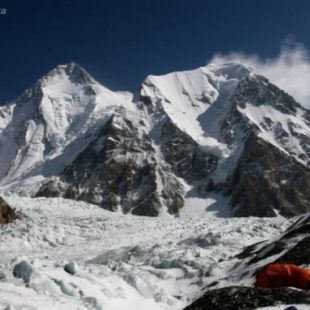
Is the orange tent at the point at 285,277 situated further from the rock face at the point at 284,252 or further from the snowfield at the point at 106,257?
the snowfield at the point at 106,257

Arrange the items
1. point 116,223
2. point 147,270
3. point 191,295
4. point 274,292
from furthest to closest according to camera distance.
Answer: point 116,223
point 147,270
point 191,295
point 274,292

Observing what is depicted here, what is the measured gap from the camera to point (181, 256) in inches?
1375

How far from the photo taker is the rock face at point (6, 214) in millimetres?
58500

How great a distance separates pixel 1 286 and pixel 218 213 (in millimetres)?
173048

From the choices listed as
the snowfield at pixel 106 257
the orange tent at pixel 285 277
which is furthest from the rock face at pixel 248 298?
the snowfield at pixel 106 257

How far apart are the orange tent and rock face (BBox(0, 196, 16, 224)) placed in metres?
39.4

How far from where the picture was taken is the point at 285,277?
22.0m

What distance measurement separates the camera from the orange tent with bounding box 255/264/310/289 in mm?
21719

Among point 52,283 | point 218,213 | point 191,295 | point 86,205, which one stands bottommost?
point 218,213

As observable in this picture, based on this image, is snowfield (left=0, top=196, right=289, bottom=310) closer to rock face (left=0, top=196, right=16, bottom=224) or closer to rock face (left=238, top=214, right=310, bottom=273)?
rock face (left=0, top=196, right=16, bottom=224)

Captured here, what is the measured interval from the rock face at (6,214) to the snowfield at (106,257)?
83 cm

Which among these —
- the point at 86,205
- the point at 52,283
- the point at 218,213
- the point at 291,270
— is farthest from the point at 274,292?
the point at 218,213

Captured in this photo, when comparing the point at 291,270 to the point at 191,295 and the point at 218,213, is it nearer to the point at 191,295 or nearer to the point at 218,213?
the point at 191,295

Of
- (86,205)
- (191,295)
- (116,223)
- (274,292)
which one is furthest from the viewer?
(86,205)
